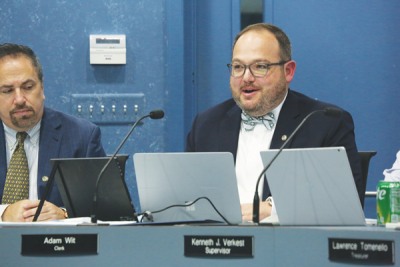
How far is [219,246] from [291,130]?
113 centimetres

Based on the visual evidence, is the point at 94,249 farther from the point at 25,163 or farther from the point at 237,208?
the point at 25,163

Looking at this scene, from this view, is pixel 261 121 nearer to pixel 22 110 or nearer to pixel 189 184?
pixel 189 184

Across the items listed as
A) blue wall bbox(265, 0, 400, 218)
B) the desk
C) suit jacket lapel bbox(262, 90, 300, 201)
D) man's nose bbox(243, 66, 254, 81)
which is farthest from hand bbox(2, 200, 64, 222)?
blue wall bbox(265, 0, 400, 218)

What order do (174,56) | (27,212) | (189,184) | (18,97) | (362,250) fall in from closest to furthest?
1. (362,250)
2. (189,184)
3. (27,212)
4. (18,97)
5. (174,56)

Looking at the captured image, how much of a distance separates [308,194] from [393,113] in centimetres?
225

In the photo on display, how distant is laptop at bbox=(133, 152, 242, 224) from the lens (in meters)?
1.56

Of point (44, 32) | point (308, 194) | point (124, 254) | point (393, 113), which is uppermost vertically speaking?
point (44, 32)

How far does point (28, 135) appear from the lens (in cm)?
257

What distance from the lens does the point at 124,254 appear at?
4.53 ft

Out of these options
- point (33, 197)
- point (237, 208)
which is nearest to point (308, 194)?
point (237, 208)

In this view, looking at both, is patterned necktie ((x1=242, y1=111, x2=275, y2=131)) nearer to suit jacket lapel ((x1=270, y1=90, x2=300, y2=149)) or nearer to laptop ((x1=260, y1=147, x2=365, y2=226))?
suit jacket lapel ((x1=270, y1=90, x2=300, y2=149))

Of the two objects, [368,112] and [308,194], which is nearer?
[308,194]

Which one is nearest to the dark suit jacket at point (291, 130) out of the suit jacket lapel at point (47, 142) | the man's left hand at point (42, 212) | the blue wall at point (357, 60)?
the suit jacket lapel at point (47, 142)

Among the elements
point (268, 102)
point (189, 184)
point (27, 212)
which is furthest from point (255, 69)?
point (27, 212)
